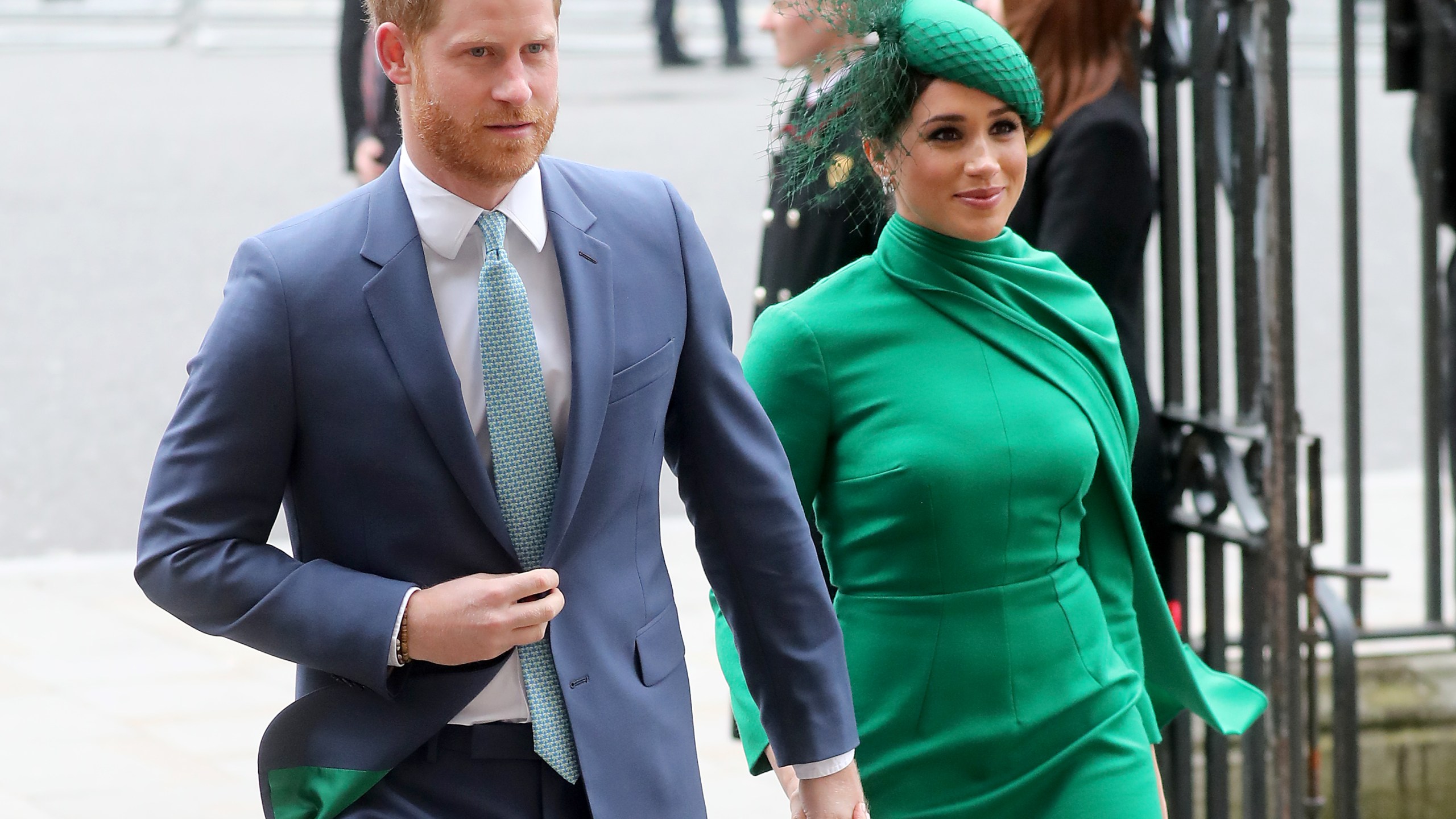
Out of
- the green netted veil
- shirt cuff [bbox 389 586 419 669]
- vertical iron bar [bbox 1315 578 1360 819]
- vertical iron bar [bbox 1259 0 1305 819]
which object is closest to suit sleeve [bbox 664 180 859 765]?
shirt cuff [bbox 389 586 419 669]

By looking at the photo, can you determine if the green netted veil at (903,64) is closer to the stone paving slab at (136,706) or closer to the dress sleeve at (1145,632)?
the dress sleeve at (1145,632)

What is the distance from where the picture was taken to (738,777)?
477cm

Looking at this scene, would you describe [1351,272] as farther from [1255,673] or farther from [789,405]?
[789,405]

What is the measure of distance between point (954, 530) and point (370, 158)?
333cm

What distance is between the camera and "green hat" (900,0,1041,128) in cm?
274

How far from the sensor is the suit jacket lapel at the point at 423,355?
2117 mm

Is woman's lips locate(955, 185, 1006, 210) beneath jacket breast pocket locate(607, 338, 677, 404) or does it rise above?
above

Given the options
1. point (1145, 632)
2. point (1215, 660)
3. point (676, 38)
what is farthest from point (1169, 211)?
point (676, 38)

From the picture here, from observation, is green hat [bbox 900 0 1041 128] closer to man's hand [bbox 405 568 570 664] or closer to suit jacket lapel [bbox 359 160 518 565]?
suit jacket lapel [bbox 359 160 518 565]

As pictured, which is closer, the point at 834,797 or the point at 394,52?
the point at 394,52

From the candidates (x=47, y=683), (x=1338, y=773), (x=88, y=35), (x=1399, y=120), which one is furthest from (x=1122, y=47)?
(x=88, y=35)

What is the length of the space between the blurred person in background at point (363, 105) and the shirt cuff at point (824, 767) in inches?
139

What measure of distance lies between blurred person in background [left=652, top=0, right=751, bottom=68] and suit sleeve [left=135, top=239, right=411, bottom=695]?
46.1 ft

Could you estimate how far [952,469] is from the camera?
8.98 ft
